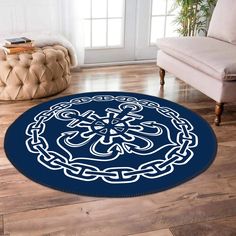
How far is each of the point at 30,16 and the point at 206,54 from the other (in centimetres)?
202

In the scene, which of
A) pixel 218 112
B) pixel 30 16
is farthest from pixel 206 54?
pixel 30 16

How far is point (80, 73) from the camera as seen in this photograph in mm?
4227

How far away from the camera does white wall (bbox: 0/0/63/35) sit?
406 centimetres

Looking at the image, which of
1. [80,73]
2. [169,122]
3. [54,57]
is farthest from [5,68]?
[169,122]

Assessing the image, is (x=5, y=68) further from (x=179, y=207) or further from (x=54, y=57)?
(x=179, y=207)

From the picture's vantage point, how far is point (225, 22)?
3.57 m

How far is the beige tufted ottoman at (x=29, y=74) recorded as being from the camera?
3.28 metres

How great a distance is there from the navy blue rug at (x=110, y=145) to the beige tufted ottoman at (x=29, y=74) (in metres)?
0.17

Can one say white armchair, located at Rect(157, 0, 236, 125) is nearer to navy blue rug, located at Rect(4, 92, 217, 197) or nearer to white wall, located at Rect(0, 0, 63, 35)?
navy blue rug, located at Rect(4, 92, 217, 197)

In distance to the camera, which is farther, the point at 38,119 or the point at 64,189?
the point at 38,119

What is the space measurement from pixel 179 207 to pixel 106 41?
2785 millimetres

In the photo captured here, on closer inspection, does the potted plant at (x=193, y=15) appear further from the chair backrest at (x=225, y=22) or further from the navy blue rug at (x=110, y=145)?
the navy blue rug at (x=110, y=145)

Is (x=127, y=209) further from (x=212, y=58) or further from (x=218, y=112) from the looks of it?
(x=212, y=58)

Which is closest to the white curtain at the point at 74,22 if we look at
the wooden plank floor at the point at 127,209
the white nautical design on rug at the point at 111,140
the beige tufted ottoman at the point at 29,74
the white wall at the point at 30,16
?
the white wall at the point at 30,16
